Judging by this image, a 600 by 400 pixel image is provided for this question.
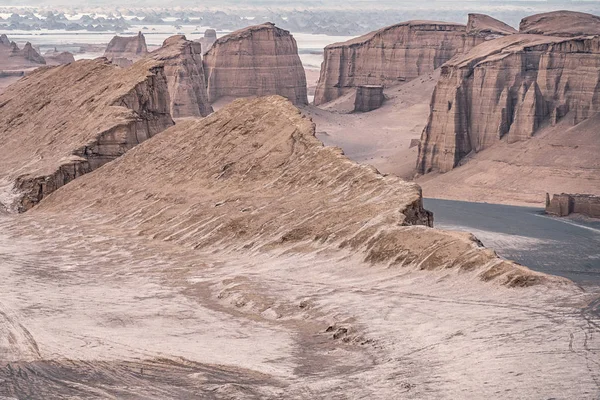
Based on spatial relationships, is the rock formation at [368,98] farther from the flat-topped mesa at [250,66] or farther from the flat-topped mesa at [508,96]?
the flat-topped mesa at [508,96]

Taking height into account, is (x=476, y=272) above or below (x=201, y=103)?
above

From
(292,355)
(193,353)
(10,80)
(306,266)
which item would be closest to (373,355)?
(292,355)

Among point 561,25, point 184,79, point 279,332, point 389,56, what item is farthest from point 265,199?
point 389,56

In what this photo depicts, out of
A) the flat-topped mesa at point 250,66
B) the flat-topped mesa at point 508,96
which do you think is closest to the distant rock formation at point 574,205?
the flat-topped mesa at point 508,96

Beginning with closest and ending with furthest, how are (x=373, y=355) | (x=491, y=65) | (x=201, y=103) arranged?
1. (x=373, y=355)
2. (x=491, y=65)
3. (x=201, y=103)

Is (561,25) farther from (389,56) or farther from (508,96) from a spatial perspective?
(389,56)

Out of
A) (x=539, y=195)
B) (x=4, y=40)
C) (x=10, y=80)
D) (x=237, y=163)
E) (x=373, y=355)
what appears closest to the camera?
(x=373, y=355)

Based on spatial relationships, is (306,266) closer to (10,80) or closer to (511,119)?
(511,119)

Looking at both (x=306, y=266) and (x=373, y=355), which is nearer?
(x=373, y=355)
